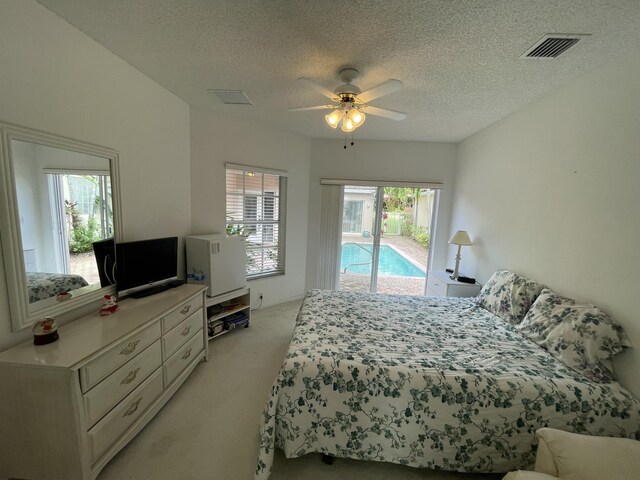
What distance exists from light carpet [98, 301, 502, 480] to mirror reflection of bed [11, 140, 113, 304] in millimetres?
1106

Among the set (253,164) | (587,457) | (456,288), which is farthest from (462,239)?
(253,164)

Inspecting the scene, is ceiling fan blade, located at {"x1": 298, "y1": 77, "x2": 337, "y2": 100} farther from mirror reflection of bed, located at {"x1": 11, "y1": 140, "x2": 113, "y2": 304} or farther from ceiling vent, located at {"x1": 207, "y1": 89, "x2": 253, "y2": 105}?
mirror reflection of bed, located at {"x1": 11, "y1": 140, "x2": 113, "y2": 304}

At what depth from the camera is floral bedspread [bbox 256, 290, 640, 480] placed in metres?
1.43

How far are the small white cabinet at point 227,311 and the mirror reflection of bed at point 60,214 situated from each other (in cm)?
122

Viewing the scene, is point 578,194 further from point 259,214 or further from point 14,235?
point 14,235

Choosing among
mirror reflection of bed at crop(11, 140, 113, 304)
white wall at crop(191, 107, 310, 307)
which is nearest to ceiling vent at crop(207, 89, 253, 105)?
white wall at crop(191, 107, 310, 307)

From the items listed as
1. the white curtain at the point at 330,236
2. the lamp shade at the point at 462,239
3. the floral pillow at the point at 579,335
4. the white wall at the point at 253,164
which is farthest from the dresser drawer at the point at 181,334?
the lamp shade at the point at 462,239

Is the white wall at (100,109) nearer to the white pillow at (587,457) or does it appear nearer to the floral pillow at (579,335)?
the white pillow at (587,457)

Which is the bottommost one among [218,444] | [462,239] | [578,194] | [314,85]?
[218,444]

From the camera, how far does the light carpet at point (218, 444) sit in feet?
5.02

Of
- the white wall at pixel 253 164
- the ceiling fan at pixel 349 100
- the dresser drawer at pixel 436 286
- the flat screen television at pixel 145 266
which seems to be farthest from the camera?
the dresser drawer at pixel 436 286

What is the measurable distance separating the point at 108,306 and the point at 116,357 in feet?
1.54

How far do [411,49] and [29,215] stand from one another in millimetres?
2535

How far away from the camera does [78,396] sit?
1.27 meters
